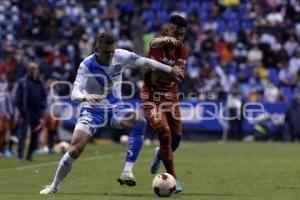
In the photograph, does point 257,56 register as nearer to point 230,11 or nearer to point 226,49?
point 226,49

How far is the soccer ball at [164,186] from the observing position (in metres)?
12.9

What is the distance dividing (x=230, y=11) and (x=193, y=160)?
20.6 metres

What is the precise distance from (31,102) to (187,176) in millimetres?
7701

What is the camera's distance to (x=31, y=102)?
77.6 feet

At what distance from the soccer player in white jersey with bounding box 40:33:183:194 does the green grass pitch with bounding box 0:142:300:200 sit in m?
0.54

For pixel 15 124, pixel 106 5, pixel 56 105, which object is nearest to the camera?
pixel 15 124

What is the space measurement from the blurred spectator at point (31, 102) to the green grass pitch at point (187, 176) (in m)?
0.73

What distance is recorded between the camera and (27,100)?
23578 millimetres

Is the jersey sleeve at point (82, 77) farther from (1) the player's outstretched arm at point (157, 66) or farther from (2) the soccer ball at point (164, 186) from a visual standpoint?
(2) the soccer ball at point (164, 186)

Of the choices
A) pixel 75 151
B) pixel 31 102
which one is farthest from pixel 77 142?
pixel 31 102

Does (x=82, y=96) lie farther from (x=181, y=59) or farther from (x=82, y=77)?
(x=181, y=59)

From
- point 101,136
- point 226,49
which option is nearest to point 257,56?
point 226,49

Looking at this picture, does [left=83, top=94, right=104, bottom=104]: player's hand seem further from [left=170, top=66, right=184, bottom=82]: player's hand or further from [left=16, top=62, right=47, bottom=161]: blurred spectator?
[left=16, top=62, right=47, bottom=161]: blurred spectator

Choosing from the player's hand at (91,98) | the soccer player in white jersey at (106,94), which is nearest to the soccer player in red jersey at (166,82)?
the soccer player in white jersey at (106,94)
